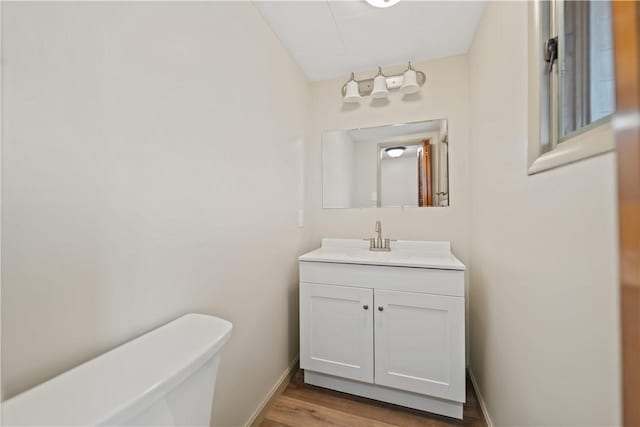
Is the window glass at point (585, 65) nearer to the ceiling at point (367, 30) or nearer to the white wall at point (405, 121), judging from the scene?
the ceiling at point (367, 30)

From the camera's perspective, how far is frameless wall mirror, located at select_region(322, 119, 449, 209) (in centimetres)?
184

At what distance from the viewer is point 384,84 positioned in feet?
6.02

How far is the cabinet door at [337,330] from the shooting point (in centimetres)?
146

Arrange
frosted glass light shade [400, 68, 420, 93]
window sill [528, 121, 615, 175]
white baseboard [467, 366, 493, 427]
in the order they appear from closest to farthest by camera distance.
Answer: window sill [528, 121, 615, 175] → white baseboard [467, 366, 493, 427] → frosted glass light shade [400, 68, 420, 93]

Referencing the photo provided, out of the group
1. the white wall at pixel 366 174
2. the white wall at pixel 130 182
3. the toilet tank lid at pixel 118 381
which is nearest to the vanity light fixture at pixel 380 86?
the white wall at pixel 366 174

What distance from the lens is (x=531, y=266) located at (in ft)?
2.79

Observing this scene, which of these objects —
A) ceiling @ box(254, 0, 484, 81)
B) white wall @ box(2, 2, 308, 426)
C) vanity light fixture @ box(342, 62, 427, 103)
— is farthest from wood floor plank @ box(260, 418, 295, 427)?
ceiling @ box(254, 0, 484, 81)

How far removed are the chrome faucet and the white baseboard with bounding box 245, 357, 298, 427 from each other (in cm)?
100

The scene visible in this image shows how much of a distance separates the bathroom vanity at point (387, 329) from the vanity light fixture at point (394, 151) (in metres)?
0.87

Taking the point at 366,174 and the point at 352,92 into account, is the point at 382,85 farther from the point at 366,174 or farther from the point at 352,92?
the point at 366,174

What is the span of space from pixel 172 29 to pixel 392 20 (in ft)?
3.97

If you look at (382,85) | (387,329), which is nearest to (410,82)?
(382,85)

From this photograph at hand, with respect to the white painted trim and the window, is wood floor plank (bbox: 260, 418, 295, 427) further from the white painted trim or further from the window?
the window

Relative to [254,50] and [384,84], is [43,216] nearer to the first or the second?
[254,50]
